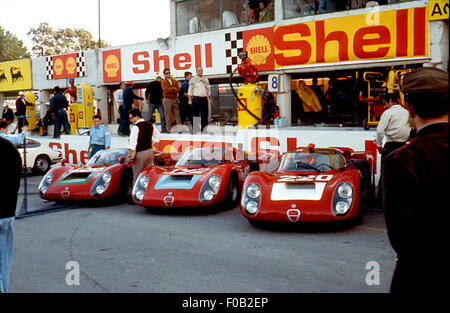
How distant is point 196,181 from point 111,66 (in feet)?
34.7

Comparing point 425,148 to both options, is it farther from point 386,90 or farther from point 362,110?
point 362,110

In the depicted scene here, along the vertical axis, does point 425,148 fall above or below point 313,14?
below

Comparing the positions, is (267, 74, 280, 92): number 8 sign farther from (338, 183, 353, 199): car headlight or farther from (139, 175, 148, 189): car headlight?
(338, 183, 353, 199): car headlight

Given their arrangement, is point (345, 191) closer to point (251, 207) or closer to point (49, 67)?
point (251, 207)

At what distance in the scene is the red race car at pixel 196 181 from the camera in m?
7.09

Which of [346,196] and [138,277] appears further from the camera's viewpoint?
[346,196]

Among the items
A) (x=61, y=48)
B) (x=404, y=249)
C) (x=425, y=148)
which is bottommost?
(x=404, y=249)

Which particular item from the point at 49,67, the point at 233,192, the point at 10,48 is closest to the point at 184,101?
the point at 233,192

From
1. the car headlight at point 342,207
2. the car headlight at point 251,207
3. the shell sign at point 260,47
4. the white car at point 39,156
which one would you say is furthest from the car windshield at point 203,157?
the white car at point 39,156

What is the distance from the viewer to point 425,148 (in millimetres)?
1773

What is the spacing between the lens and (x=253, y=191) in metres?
6.25
